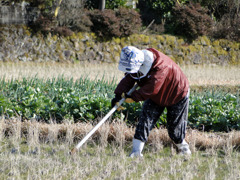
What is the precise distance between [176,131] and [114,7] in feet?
42.3

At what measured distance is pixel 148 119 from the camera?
4.04m

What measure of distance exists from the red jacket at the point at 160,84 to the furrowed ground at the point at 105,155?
0.69 m

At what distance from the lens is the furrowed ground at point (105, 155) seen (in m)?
3.51

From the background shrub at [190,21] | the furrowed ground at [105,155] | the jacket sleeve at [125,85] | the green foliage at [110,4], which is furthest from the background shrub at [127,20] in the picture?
the jacket sleeve at [125,85]

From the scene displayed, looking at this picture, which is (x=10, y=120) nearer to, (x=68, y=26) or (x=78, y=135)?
(x=78, y=135)

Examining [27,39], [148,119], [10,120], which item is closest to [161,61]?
[148,119]

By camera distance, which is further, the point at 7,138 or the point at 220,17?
the point at 220,17

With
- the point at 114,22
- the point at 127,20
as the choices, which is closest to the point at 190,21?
the point at 127,20

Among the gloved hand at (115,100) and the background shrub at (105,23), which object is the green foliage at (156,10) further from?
the gloved hand at (115,100)

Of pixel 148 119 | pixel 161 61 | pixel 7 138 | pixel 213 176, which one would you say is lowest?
pixel 7 138

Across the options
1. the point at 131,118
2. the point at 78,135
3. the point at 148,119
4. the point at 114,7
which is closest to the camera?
the point at 148,119

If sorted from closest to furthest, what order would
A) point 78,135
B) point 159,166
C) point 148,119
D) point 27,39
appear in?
point 159,166 → point 148,119 → point 78,135 → point 27,39

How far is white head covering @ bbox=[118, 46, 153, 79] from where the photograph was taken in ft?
12.0

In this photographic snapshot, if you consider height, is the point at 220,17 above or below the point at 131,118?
above
